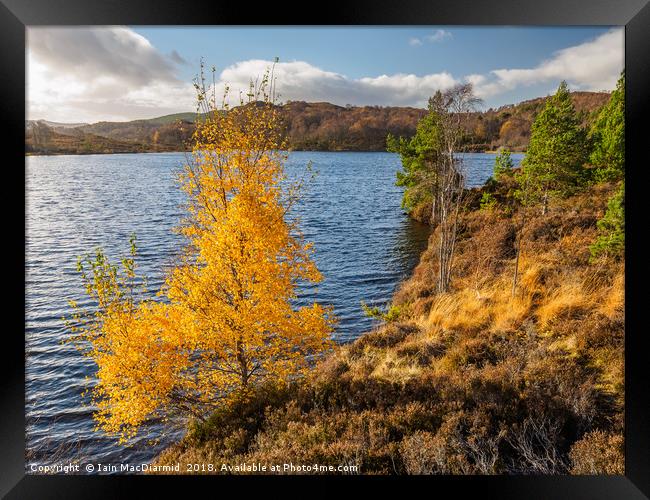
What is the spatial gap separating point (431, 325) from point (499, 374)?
2619 mm

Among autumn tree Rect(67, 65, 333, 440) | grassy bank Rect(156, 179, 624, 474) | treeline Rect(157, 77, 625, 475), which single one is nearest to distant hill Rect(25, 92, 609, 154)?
treeline Rect(157, 77, 625, 475)

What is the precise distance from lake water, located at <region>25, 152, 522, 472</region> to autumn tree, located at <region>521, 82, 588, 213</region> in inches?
53.9

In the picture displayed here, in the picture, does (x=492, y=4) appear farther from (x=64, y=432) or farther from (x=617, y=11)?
(x=64, y=432)

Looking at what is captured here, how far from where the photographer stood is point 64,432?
808 cm

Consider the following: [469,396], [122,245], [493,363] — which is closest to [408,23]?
[469,396]

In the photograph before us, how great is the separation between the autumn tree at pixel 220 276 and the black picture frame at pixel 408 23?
1.00 m

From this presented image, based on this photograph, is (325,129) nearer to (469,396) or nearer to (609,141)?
(469,396)

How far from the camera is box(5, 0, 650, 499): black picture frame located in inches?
223

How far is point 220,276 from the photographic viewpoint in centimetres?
670

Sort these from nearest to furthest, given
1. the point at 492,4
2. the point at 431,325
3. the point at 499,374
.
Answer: the point at 492,4
the point at 499,374
the point at 431,325

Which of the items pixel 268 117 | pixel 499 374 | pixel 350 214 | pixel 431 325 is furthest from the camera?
pixel 350 214

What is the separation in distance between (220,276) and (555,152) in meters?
9.59

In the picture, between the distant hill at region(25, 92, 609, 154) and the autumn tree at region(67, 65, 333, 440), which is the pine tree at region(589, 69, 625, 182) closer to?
the distant hill at region(25, 92, 609, 154)
